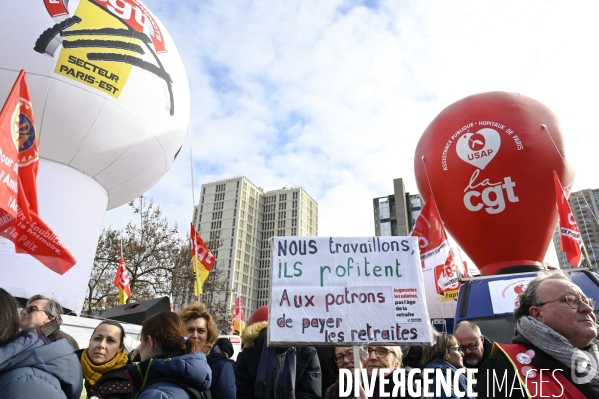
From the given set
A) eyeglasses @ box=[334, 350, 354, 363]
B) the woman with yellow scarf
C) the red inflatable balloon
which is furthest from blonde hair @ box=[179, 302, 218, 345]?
the red inflatable balloon

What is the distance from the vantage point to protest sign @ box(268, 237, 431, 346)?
3.30 metres

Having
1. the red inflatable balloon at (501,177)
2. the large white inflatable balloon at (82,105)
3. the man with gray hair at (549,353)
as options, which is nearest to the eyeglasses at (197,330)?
the man with gray hair at (549,353)

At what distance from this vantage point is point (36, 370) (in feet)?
7.06

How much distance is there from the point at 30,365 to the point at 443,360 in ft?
9.54

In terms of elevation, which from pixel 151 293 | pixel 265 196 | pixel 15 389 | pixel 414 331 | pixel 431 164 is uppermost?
pixel 265 196

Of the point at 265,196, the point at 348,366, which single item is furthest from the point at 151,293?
the point at 265,196

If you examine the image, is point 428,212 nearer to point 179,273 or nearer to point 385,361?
point 385,361

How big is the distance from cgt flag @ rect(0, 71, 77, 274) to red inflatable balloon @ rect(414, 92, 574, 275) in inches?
362

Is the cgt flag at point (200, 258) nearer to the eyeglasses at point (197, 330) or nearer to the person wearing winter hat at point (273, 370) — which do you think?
the person wearing winter hat at point (273, 370)

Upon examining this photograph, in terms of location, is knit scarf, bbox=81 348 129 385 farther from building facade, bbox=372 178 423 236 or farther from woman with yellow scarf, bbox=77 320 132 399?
Result: building facade, bbox=372 178 423 236

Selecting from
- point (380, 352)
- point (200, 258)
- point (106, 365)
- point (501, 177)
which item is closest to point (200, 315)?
point (106, 365)

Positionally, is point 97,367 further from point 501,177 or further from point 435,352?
point 501,177

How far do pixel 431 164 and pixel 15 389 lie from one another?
11.1 meters

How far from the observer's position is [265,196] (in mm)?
125625
